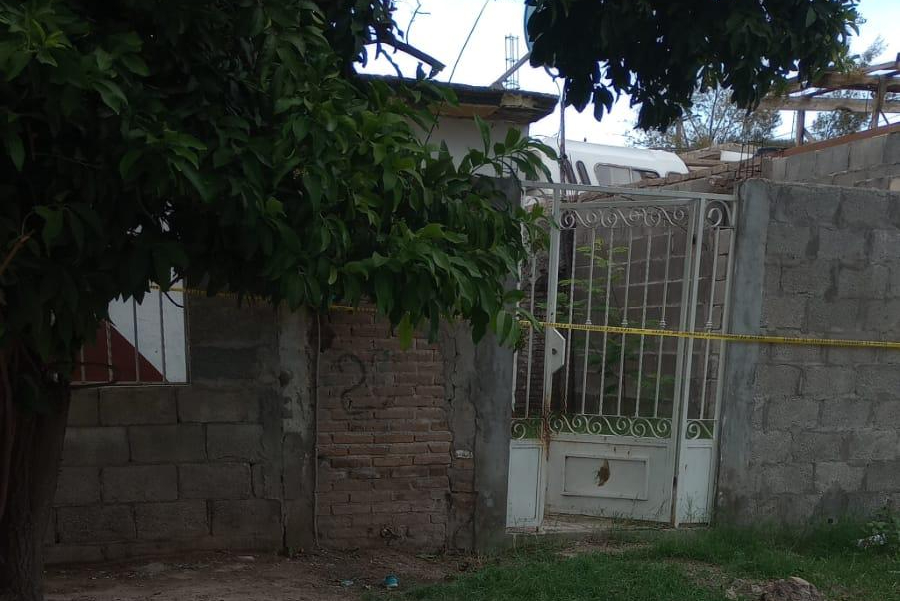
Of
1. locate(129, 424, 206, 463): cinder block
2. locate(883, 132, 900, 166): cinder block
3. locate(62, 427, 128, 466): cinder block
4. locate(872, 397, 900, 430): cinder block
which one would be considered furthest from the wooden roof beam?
locate(62, 427, 128, 466): cinder block

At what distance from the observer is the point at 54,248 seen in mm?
2258

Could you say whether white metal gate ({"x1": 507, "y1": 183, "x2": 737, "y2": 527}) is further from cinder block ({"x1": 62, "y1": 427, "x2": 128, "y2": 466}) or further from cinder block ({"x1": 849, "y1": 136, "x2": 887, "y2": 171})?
cinder block ({"x1": 849, "y1": 136, "x2": 887, "y2": 171})

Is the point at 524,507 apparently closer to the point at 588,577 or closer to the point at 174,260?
the point at 588,577

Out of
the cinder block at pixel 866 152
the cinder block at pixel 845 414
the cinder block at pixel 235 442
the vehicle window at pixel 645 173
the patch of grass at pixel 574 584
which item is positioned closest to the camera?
the patch of grass at pixel 574 584

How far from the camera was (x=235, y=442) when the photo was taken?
4.55 meters

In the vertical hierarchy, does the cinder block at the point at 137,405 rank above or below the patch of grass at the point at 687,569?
above

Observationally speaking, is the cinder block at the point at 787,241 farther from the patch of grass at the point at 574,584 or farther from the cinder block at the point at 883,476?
the patch of grass at the point at 574,584

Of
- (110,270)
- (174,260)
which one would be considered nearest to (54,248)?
(110,270)

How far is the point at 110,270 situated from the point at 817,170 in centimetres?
708

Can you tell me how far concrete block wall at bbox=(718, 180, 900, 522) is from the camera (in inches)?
207

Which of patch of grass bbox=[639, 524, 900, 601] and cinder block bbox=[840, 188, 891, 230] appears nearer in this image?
patch of grass bbox=[639, 524, 900, 601]

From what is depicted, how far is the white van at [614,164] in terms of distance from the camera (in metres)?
10.1

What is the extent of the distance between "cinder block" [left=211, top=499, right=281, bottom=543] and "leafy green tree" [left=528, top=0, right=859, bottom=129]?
2.80m

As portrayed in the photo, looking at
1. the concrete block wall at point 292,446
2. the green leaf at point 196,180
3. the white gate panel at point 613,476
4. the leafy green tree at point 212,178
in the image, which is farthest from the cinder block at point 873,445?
the green leaf at point 196,180
